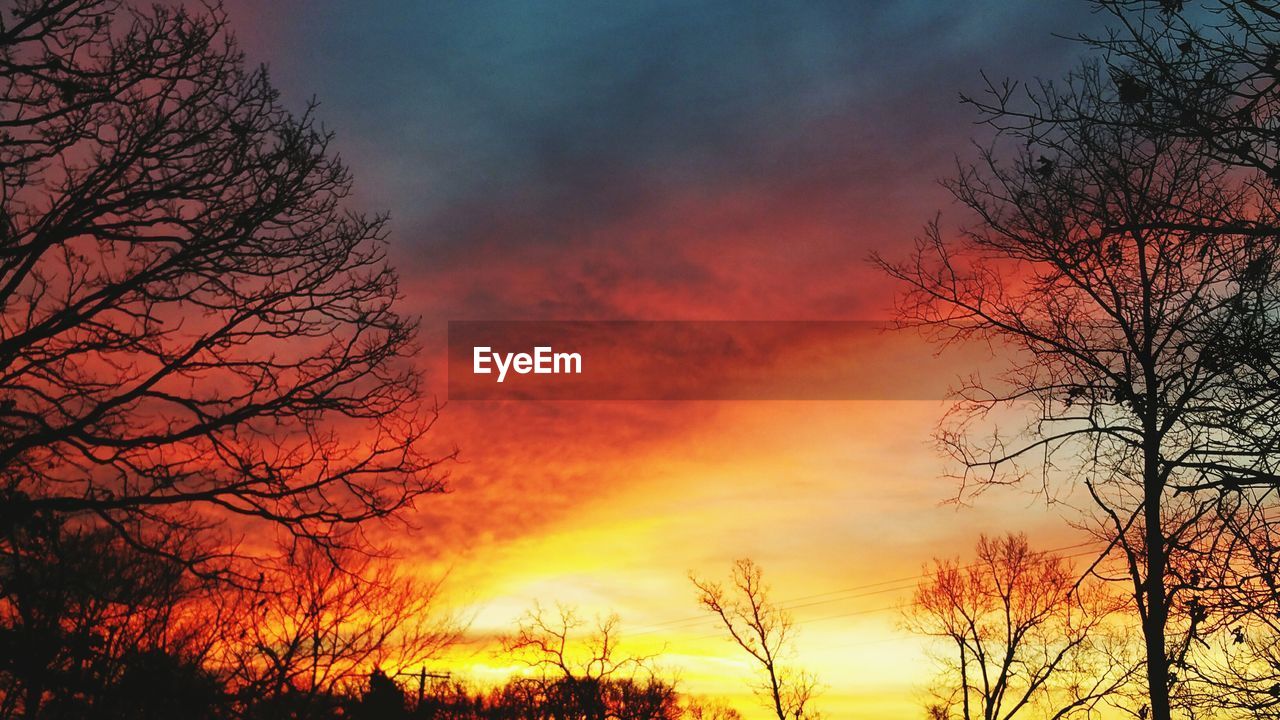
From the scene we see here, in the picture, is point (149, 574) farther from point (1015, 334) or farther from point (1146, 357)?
point (1146, 357)

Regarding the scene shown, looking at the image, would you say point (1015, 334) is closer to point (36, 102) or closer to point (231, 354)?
point (231, 354)

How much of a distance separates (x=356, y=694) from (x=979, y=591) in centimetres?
2750

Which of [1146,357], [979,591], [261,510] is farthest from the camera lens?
[979,591]

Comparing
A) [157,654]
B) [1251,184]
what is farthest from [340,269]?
[1251,184]

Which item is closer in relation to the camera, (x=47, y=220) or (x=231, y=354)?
(x=47, y=220)

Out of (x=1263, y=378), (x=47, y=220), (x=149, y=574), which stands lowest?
(x=149, y=574)

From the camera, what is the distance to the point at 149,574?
11695 mm

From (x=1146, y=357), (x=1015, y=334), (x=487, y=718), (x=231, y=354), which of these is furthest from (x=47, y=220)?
(x=487, y=718)

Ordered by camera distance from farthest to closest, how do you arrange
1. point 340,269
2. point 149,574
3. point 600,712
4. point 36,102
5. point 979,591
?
1. point 600,712
2. point 979,591
3. point 149,574
4. point 340,269
5. point 36,102

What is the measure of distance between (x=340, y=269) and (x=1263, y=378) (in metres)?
8.42

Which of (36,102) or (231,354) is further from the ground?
(36,102)

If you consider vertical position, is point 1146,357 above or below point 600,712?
above

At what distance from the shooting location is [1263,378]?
22.9 feet

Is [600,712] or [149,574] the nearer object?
[149,574]
